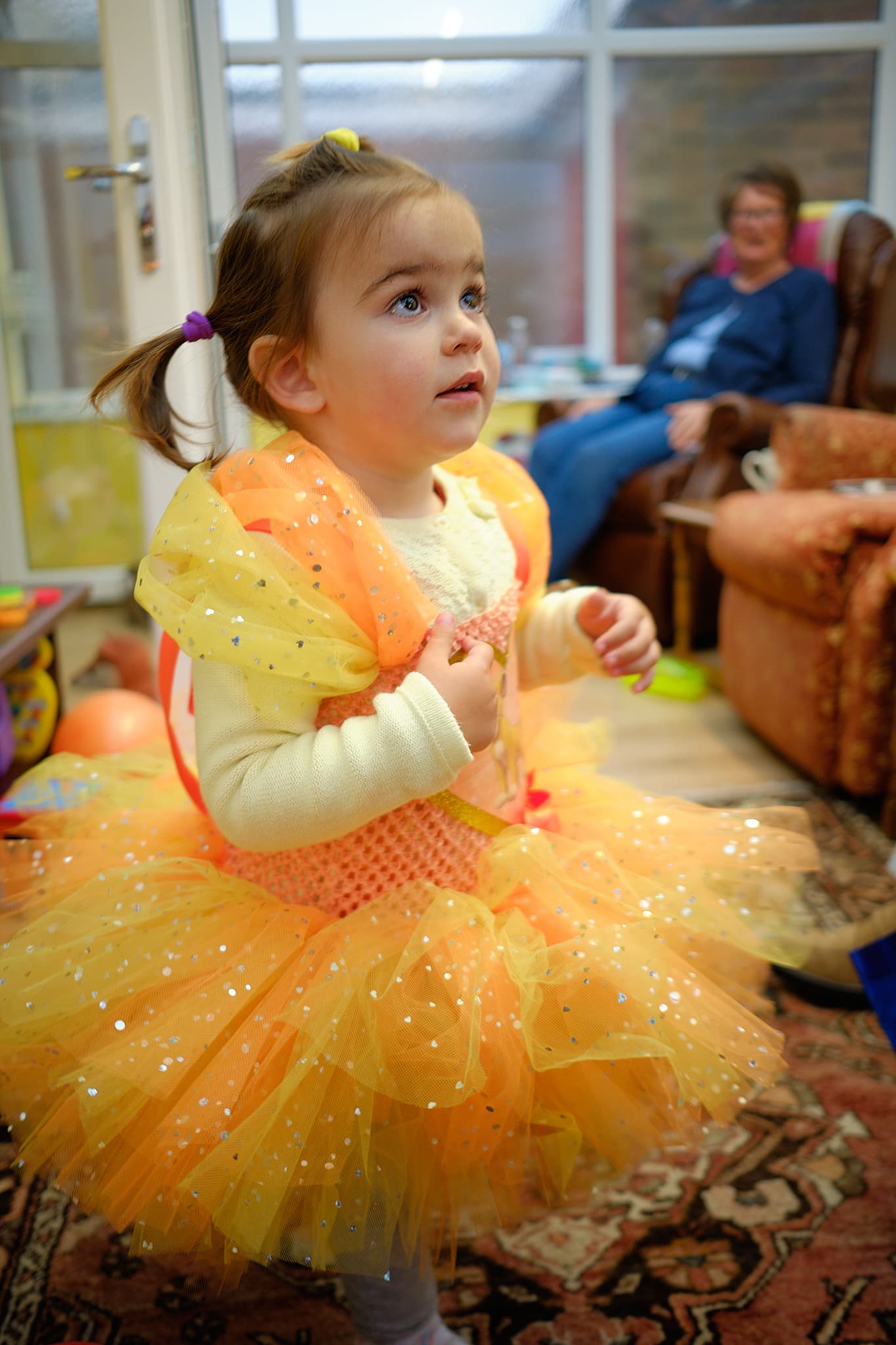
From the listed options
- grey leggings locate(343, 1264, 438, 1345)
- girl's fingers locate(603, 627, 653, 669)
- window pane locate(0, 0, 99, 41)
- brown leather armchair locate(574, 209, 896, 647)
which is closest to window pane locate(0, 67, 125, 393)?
window pane locate(0, 0, 99, 41)

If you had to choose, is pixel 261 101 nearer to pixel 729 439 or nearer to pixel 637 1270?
pixel 729 439

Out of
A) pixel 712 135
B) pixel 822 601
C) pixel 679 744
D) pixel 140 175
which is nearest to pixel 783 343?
pixel 679 744

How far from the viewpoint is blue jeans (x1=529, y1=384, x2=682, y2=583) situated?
11.5 feet

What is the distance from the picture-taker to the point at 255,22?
14.8ft

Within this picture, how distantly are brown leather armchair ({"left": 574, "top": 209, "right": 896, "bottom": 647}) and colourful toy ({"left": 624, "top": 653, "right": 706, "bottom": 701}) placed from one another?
0.39 metres

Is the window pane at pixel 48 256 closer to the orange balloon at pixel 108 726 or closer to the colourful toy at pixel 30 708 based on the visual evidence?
the colourful toy at pixel 30 708

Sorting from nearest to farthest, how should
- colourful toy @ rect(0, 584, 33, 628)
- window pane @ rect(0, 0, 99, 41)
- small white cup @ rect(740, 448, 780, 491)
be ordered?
colourful toy @ rect(0, 584, 33, 628) < window pane @ rect(0, 0, 99, 41) < small white cup @ rect(740, 448, 780, 491)

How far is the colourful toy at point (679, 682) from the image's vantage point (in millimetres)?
2867

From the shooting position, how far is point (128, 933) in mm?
791

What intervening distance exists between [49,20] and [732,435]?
2.08 meters

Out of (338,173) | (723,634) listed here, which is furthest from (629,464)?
(338,173)

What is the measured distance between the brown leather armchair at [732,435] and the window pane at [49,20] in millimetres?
1942

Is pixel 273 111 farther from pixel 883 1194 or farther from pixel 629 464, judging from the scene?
pixel 883 1194

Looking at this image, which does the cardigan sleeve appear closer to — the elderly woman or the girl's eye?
the girl's eye
